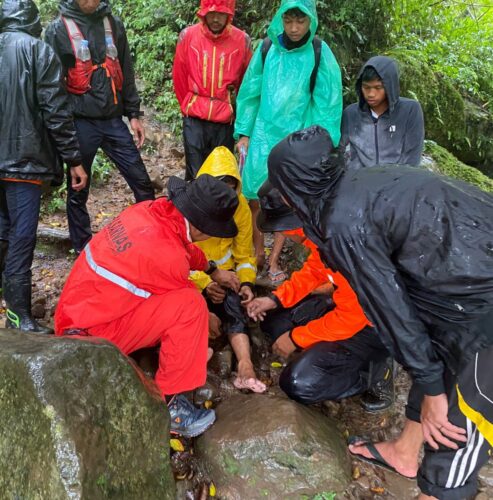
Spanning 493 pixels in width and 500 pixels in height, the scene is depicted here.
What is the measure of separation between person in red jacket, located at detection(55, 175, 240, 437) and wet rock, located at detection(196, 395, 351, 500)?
23cm

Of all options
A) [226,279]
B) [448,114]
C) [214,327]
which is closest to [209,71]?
[226,279]

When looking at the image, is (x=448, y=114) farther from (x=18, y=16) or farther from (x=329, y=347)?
(x=18, y=16)

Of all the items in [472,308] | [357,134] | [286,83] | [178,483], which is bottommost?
[178,483]

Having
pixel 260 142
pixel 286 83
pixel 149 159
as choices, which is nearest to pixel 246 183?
pixel 260 142

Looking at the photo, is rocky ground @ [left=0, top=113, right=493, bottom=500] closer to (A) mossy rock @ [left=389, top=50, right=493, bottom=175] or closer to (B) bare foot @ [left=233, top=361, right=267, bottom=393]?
(B) bare foot @ [left=233, top=361, right=267, bottom=393]

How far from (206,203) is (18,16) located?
2.06 metres

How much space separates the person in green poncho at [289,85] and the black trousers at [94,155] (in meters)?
1.17

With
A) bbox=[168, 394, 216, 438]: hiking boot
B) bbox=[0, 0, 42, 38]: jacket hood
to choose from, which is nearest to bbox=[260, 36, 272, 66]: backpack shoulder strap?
bbox=[0, 0, 42, 38]: jacket hood

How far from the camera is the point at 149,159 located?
24.4ft

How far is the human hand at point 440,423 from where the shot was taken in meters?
2.19

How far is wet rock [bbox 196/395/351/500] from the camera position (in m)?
2.84

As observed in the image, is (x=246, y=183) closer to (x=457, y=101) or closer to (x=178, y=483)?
(x=178, y=483)

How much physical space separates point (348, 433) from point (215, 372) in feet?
3.76

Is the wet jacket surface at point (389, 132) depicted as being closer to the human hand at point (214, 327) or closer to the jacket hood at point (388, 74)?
the jacket hood at point (388, 74)
